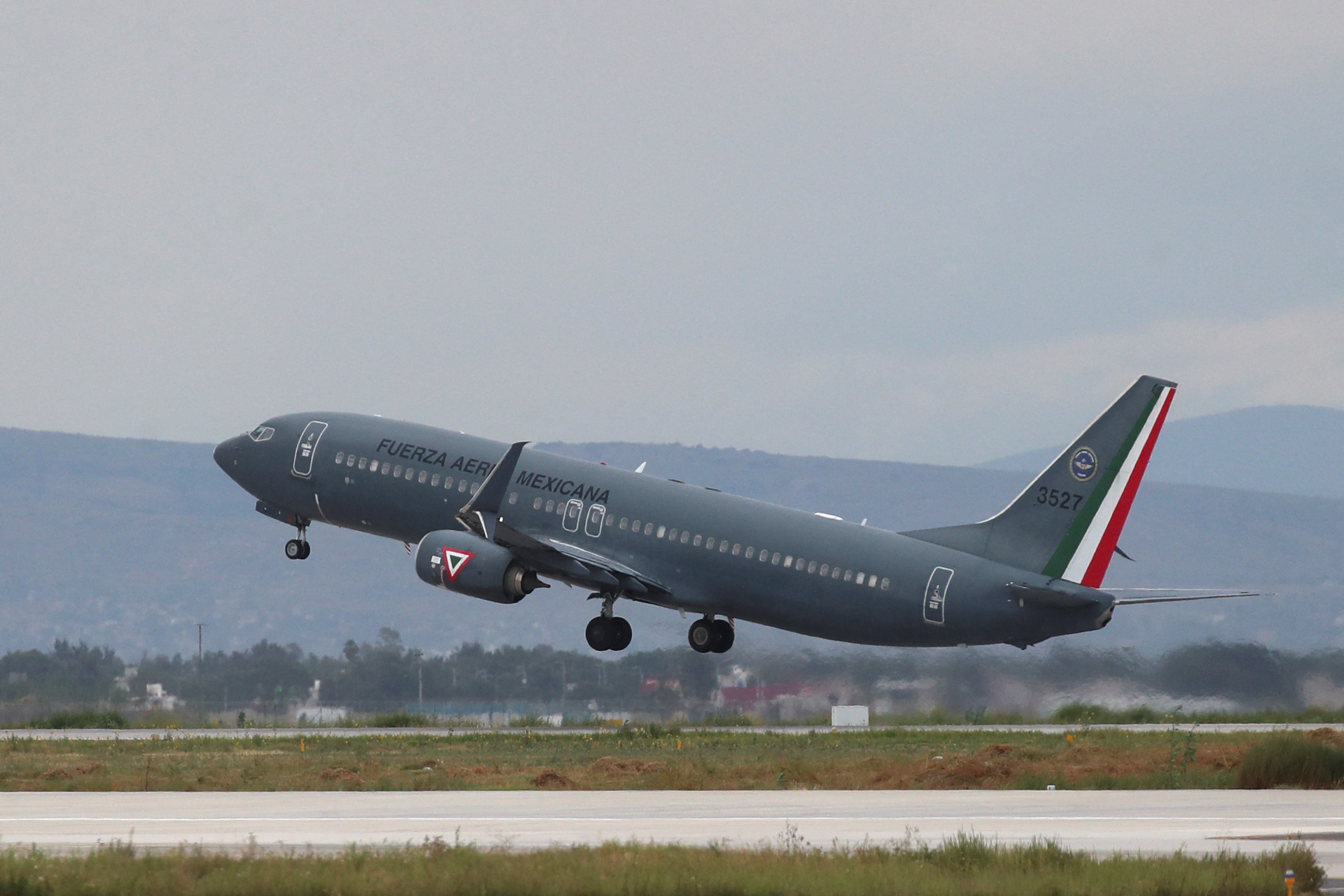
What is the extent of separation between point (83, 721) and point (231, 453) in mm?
21307

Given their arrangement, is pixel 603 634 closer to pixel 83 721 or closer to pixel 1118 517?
pixel 1118 517

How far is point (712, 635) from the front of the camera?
59.6m

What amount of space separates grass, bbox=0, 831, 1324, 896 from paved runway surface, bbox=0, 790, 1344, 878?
1956 millimetres

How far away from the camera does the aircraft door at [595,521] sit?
57156mm

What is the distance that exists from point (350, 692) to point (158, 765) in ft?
153

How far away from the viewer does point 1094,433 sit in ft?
168

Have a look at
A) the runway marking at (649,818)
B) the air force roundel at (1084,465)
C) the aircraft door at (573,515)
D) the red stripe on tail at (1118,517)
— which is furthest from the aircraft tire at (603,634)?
the runway marking at (649,818)

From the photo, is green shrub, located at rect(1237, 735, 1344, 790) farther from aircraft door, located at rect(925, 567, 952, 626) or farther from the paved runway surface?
aircraft door, located at rect(925, 567, 952, 626)

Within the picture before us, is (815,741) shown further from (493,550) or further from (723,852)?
(723,852)

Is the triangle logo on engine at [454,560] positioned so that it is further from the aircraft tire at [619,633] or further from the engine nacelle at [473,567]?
the aircraft tire at [619,633]

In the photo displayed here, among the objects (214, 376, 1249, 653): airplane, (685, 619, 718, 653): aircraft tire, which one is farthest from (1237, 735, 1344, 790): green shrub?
(685, 619, 718, 653): aircraft tire

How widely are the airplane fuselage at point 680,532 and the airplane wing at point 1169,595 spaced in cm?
107

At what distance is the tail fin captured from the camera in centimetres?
5097

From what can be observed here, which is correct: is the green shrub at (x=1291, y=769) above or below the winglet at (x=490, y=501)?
below
